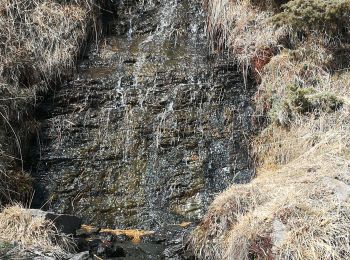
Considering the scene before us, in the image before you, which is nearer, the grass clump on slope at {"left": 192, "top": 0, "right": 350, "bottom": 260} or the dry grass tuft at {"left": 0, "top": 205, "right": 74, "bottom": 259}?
the grass clump on slope at {"left": 192, "top": 0, "right": 350, "bottom": 260}

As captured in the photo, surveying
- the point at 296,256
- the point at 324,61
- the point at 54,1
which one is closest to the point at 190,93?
the point at 324,61

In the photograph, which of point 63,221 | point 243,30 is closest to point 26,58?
point 63,221

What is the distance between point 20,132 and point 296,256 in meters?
4.81

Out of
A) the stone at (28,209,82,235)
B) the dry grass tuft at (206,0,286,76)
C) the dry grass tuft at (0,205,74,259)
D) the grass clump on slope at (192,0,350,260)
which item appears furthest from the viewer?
the dry grass tuft at (206,0,286,76)

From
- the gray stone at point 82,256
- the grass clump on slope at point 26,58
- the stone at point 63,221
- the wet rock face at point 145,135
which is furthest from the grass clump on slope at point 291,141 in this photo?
the grass clump on slope at point 26,58

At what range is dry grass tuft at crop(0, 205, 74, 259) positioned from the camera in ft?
16.4

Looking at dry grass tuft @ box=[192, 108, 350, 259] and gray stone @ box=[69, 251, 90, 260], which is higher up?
dry grass tuft @ box=[192, 108, 350, 259]

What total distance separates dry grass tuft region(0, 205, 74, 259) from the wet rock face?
1165mm

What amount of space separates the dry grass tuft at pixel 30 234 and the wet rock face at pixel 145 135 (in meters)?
1.16

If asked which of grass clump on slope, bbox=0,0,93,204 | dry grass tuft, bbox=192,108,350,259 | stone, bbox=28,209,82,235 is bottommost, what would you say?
stone, bbox=28,209,82,235

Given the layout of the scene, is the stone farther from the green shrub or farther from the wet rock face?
the green shrub

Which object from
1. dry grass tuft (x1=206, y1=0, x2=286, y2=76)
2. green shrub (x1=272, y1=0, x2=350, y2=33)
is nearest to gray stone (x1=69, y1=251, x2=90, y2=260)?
dry grass tuft (x1=206, y1=0, x2=286, y2=76)

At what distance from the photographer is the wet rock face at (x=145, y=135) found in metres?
6.66

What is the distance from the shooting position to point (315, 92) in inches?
264
